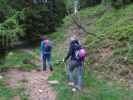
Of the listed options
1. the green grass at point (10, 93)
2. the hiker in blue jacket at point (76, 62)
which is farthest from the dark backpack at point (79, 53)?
the green grass at point (10, 93)

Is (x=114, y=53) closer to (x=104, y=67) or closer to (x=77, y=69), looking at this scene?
(x=104, y=67)

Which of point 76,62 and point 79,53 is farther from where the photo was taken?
point 76,62

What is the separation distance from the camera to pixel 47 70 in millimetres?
14391

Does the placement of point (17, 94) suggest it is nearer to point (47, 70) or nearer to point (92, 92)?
point (92, 92)

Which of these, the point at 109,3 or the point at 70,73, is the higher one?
the point at 109,3

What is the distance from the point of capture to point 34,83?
468 inches

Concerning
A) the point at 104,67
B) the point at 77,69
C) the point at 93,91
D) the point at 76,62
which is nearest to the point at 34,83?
the point at 77,69

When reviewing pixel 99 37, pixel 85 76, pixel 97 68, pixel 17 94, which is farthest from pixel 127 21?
pixel 17 94

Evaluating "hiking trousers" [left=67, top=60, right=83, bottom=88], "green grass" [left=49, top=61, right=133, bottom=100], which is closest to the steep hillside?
"green grass" [left=49, top=61, right=133, bottom=100]

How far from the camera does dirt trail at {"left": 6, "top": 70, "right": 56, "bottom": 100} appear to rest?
35.3 ft

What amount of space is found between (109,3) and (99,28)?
3.95 metres

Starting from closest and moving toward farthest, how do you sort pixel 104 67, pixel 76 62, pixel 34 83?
pixel 76 62, pixel 34 83, pixel 104 67

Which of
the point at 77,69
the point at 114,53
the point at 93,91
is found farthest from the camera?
the point at 114,53

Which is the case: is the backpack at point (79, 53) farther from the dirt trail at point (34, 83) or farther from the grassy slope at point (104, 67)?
the dirt trail at point (34, 83)
